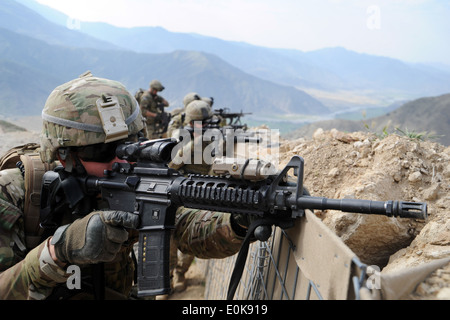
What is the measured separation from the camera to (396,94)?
6359cm

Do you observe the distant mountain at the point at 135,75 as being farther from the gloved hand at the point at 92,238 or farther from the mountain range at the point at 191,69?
the gloved hand at the point at 92,238

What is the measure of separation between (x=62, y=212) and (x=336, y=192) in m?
2.10

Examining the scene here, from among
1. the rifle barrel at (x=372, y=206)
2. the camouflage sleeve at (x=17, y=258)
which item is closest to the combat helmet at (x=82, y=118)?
the camouflage sleeve at (x=17, y=258)

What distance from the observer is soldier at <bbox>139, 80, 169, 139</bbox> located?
11.3 m

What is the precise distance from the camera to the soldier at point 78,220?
2166mm

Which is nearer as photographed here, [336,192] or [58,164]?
[58,164]

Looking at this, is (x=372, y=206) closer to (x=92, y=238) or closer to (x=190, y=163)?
(x=92, y=238)

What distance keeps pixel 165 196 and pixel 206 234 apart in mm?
471

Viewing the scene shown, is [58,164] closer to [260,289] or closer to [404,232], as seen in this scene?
[260,289]

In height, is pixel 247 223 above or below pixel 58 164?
below

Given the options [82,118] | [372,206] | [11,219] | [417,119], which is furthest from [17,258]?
[417,119]

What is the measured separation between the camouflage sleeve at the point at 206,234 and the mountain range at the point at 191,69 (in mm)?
5825
